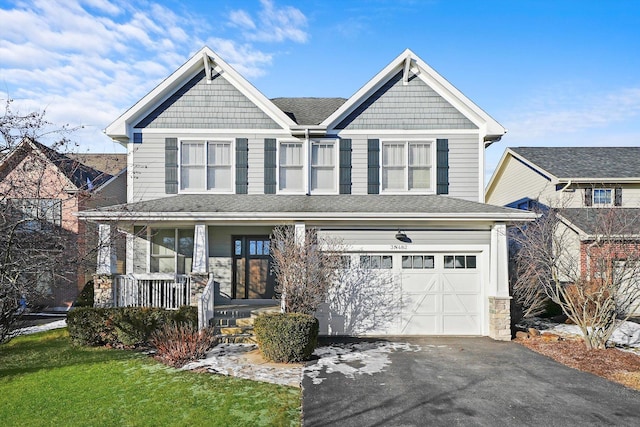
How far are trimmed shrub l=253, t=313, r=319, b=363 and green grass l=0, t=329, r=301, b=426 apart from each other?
54.9 inches

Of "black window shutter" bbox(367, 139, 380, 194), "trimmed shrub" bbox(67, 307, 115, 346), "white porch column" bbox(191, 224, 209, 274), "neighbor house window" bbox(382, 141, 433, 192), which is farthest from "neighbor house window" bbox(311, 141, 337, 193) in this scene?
"trimmed shrub" bbox(67, 307, 115, 346)

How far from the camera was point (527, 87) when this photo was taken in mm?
18578

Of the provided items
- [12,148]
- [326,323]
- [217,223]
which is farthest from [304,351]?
[12,148]

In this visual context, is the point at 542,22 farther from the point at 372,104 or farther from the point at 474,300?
the point at 474,300

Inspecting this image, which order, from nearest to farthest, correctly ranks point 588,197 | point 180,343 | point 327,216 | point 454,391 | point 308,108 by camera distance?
point 454,391 → point 180,343 → point 327,216 → point 308,108 → point 588,197

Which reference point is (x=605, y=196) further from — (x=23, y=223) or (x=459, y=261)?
→ (x=23, y=223)

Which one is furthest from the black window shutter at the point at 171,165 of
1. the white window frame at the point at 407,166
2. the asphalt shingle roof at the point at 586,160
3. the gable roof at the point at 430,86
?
the asphalt shingle roof at the point at 586,160

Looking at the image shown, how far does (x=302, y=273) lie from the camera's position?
10.7 meters

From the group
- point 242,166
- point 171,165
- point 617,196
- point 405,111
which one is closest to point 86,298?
point 171,165

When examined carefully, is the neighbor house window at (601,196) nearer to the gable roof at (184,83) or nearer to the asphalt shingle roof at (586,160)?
the asphalt shingle roof at (586,160)

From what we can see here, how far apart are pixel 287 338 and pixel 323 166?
6116 millimetres

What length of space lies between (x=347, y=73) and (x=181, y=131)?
679 cm

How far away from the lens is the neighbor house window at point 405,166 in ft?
44.1

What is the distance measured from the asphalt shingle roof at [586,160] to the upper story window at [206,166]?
14368 mm
